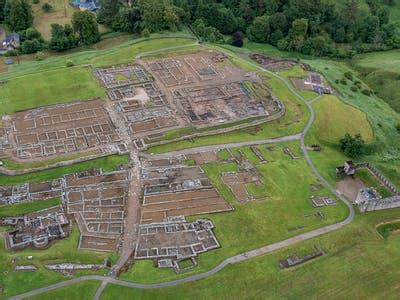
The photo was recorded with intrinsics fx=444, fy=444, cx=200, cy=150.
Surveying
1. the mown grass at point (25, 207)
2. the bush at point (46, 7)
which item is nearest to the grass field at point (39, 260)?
the mown grass at point (25, 207)

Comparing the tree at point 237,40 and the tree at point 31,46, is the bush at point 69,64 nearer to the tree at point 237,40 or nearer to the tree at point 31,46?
the tree at point 31,46

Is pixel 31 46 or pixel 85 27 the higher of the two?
pixel 85 27

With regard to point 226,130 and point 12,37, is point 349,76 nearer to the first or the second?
point 226,130

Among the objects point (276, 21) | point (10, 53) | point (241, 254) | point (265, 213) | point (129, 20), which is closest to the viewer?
point (241, 254)

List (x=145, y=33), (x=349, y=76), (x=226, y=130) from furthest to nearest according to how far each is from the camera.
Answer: (x=145, y=33) → (x=349, y=76) → (x=226, y=130)

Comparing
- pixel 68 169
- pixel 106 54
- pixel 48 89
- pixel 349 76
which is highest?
pixel 48 89

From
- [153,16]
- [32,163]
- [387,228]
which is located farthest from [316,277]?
[153,16]

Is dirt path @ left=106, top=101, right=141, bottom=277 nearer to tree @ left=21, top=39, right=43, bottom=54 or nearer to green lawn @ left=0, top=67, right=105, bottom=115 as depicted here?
green lawn @ left=0, top=67, right=105, bottom=115

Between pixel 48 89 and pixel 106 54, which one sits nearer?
pixel 48 89
